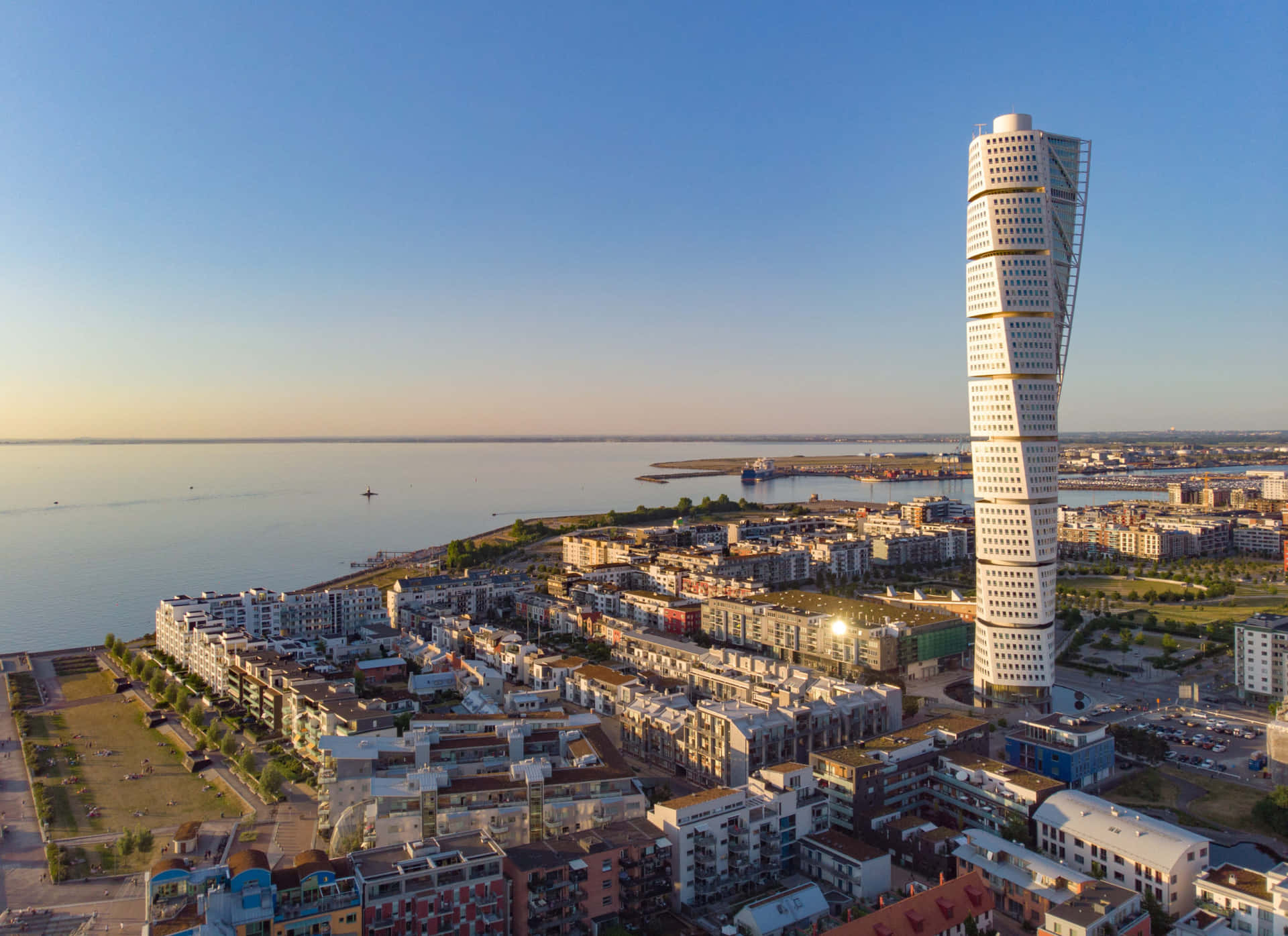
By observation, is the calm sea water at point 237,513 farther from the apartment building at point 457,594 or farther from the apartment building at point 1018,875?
the apartment building at point 1018,875

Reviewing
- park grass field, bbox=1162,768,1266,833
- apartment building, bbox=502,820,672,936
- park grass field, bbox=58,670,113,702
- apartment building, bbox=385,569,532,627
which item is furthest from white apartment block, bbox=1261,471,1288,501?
park grass field, bbox=58,670,113,702

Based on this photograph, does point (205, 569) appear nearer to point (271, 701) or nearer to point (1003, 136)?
point (271, 701)

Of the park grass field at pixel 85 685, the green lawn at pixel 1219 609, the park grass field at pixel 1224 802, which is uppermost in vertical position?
the park grass field at pixel 85 685

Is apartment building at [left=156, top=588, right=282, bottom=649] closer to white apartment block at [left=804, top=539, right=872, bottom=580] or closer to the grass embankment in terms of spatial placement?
the grass embankment

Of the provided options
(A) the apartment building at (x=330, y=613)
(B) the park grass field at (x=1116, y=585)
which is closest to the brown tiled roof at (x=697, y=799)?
(A) the apartment building at (x=330, y=613)

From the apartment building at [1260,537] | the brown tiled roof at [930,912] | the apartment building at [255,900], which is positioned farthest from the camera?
the apartment building at [1260,537]

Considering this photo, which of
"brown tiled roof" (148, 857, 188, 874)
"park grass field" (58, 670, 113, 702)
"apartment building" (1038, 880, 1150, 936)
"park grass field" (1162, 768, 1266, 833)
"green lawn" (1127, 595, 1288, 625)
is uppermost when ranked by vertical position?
"brown tiled roof" (148, 857, 188, 874)

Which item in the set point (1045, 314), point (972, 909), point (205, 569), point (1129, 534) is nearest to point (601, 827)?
point (972, 909)
